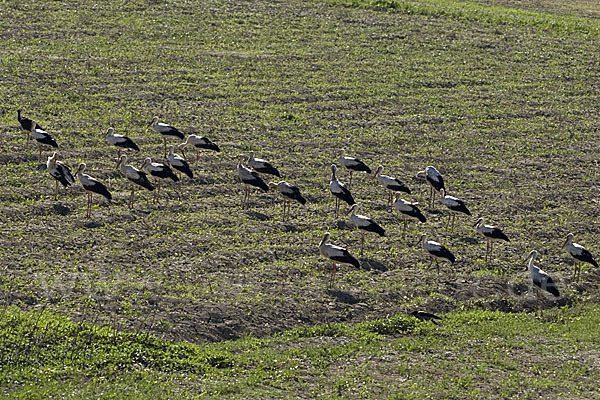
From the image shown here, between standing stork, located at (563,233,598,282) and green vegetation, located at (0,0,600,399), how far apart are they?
15.2 inches

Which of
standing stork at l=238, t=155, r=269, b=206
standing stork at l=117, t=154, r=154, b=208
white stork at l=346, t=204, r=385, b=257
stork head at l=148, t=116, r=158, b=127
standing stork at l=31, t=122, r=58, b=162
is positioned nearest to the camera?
white stork at l=346, t=204, r=385, b=257

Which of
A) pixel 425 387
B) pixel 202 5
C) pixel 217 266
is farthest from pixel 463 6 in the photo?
pixel 425 387

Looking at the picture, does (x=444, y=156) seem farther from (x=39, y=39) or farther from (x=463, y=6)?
(x=463, y=6)

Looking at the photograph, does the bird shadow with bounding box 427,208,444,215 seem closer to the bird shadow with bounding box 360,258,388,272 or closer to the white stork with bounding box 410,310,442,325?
the bird shadow with bounding box 360,258,388,272

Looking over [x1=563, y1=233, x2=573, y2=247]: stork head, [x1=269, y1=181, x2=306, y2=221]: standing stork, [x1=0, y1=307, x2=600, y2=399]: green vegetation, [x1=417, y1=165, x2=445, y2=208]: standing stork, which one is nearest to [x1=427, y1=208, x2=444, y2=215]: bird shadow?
[x1=417, y1=165, x2=445, y2=208]: standing stork

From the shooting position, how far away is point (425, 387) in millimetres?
17500

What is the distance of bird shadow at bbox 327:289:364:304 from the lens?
69.1ft

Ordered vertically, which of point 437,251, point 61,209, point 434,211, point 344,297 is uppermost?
point 437,251

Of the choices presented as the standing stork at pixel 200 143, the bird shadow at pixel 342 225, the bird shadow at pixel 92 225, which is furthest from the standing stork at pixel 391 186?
the bird shadow at pixel 92 225

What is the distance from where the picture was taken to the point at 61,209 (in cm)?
2441

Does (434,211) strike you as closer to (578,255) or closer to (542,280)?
(578,255)

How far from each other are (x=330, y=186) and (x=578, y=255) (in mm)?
6397

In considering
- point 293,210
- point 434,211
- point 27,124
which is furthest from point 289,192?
point 27,124

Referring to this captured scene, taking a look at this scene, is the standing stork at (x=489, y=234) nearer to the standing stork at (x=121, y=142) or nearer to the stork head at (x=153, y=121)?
the standing stork at (x=121, y=142)
